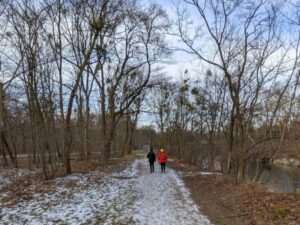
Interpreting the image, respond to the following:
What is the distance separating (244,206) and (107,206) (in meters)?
4.27

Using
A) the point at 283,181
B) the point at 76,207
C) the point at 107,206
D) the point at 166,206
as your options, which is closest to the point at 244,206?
the point at 166,206

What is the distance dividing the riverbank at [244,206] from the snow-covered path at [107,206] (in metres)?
0.50

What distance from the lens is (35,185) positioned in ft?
49.8

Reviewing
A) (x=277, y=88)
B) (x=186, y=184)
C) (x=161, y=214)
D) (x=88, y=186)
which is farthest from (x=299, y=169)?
(x=161, y=214)

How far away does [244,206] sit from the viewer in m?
10.9

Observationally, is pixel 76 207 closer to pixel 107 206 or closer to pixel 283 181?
pixel 107 206

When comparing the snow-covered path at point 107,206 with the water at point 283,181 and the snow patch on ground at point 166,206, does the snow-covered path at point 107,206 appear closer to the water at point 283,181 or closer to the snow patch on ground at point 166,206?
the snow patch on ground at point 166,206

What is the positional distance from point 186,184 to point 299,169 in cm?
2217

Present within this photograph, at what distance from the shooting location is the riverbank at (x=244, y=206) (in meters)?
9.22

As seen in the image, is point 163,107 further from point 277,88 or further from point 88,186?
point 88,186

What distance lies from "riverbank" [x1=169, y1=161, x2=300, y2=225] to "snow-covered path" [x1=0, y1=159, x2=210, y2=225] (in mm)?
498

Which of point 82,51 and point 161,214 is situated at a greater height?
point 82,51

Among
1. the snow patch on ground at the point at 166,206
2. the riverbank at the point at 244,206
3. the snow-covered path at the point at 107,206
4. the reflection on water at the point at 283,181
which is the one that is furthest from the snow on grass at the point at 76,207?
the reflection on water at the point at 283,181

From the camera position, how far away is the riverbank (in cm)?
922
